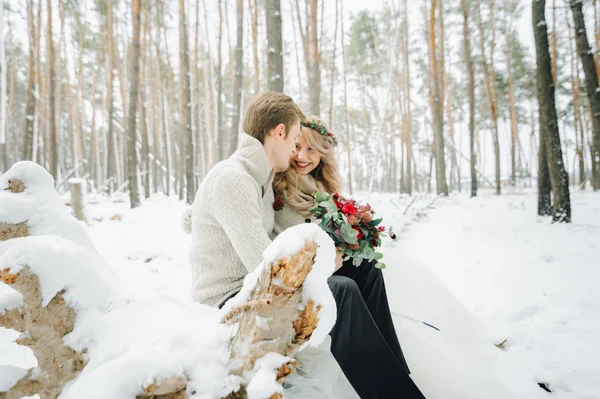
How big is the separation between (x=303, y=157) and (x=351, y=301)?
1442 mm

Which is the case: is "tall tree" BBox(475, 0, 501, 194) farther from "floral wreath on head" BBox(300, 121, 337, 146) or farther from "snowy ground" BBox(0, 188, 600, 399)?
"floral wreath on head" BBox(300, 121, 337, 146)

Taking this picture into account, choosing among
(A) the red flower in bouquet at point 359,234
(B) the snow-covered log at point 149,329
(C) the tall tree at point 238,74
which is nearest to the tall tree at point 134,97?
(C) the tall tree at point 238,74

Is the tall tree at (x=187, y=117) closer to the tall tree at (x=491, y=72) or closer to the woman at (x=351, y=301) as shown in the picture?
the woman at (x=351, y=301)

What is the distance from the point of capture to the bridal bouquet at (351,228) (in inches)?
67.7

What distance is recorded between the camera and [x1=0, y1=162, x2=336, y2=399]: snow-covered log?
72 cm

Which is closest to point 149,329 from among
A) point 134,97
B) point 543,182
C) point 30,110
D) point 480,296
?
point 480,296

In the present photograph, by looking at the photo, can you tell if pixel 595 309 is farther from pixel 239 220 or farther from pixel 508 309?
pixel 239 220

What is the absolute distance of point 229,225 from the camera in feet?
4.38

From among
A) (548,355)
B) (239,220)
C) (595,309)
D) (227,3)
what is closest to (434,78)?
(227,3)

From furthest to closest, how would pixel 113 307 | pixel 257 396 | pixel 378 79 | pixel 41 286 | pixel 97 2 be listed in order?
pixel 378 79, pixel 97 2, pixel 113 307, pixel 41 286, pixel 257 396

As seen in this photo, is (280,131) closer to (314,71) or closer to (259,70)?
(314,71)

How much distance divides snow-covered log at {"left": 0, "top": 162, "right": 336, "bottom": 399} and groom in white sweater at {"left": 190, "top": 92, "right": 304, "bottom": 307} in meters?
0.45

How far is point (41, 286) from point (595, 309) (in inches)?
151

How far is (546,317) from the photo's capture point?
2.58 meters
